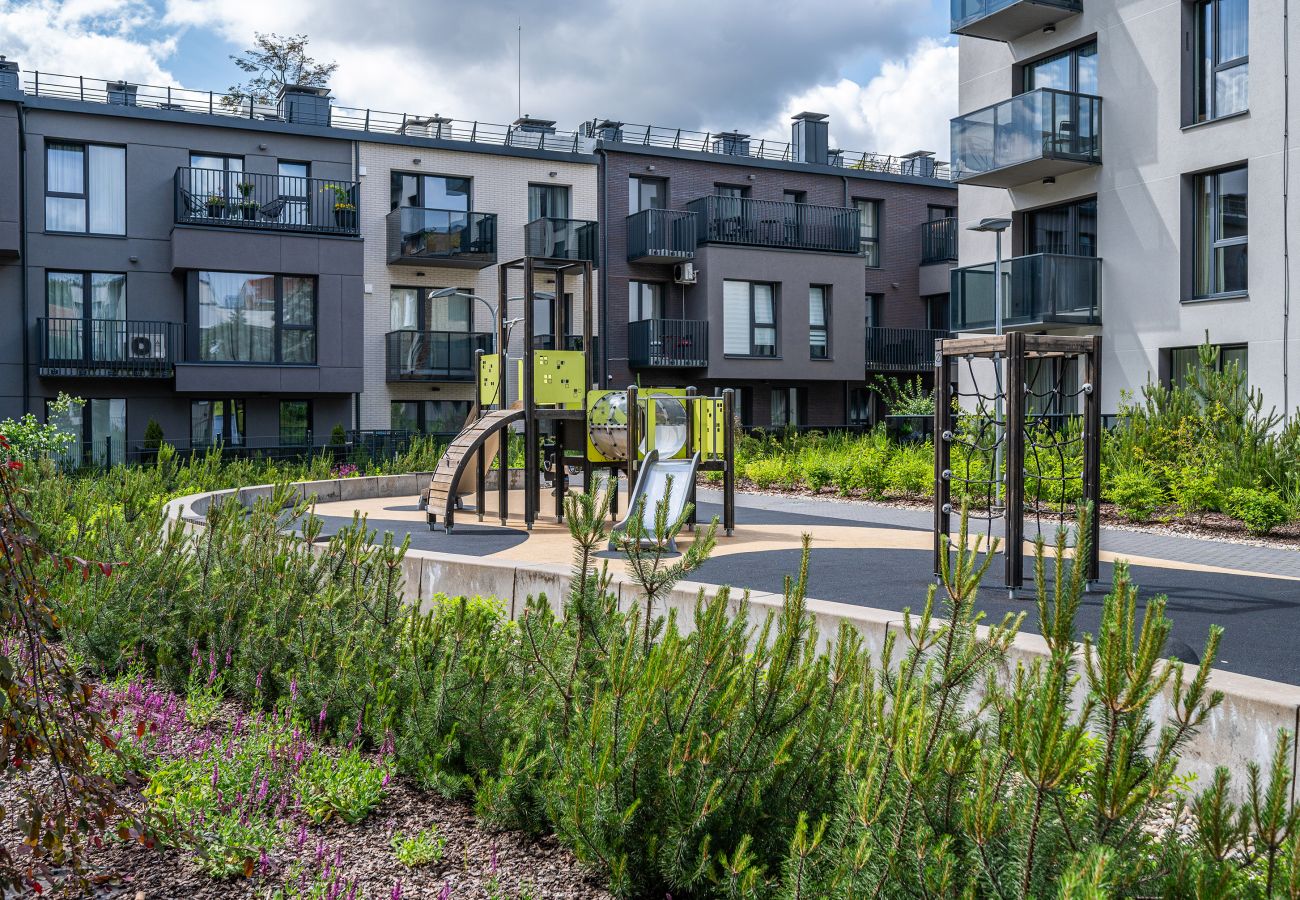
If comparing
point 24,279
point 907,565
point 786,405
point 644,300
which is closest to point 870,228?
point 786,405

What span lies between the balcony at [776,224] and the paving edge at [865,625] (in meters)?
24.8

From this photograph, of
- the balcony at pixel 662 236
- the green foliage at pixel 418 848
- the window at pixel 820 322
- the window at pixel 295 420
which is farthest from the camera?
the window at pixel 820 322

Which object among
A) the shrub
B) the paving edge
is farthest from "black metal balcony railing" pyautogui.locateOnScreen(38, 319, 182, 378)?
the shrub

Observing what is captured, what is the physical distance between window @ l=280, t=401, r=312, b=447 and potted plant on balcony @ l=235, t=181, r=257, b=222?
16.3ft

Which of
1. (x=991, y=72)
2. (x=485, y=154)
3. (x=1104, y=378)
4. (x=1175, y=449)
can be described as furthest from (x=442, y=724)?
(x=485, y=154)

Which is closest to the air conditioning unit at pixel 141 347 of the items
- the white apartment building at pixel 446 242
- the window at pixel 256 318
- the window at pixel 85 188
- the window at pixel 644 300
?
the window at pixel 256 318

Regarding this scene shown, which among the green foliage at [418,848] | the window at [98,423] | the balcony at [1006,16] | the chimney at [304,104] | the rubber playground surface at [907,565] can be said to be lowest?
the green foliage at [418,848]

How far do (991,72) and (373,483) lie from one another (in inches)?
601

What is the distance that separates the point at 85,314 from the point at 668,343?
15.8 meters

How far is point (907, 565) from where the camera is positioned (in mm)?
10633

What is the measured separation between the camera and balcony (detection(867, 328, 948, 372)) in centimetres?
3822

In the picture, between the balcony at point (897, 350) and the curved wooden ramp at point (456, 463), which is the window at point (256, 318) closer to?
the curved wooden ramp at point (456, 463)

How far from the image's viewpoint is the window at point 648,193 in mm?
35250

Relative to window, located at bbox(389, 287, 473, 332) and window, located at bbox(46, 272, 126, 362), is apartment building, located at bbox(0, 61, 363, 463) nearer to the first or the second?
window, located at bbox(46, 272, 126, 362)
